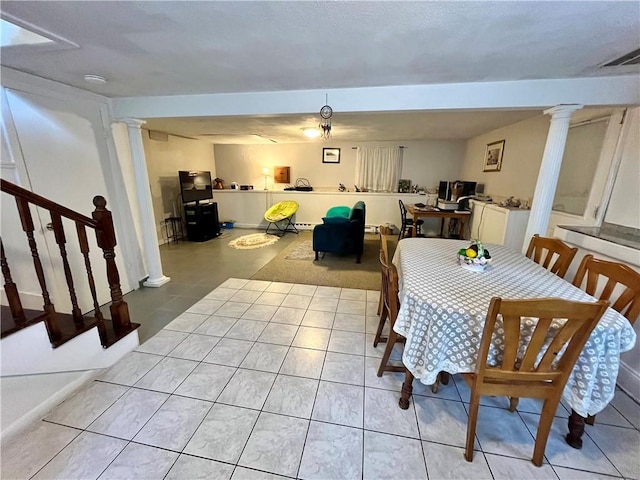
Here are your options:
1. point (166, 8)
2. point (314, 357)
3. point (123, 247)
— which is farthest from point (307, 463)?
point (123, 247)

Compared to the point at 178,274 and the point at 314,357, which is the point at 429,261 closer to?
the point at 314,357

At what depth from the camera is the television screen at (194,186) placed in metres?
5.15

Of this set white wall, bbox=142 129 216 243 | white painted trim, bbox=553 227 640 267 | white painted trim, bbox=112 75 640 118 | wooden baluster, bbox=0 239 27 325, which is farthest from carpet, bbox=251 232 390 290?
white wall, bbox=142 129 216 243

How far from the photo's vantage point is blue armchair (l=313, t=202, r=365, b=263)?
4031 mm

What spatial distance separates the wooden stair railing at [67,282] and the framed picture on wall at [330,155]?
5150 mm

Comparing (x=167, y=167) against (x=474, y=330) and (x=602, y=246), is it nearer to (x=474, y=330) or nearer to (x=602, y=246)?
(x=474, y=330)

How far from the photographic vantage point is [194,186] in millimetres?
5418

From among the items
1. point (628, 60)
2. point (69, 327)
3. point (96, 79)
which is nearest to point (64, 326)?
point (69, 327)

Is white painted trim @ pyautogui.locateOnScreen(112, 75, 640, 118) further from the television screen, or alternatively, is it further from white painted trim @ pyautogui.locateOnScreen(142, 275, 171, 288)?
the television screen

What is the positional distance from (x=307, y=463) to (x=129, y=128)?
3.49 metres

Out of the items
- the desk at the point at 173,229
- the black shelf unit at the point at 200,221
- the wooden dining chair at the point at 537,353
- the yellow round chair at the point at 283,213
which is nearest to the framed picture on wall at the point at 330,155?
the yellow round chair at the point at 283,213

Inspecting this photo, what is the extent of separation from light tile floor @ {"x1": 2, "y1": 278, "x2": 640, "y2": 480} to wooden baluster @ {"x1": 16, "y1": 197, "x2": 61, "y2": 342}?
1.47 feet

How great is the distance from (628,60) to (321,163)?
17.1ft

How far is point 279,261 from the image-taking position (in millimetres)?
4227
